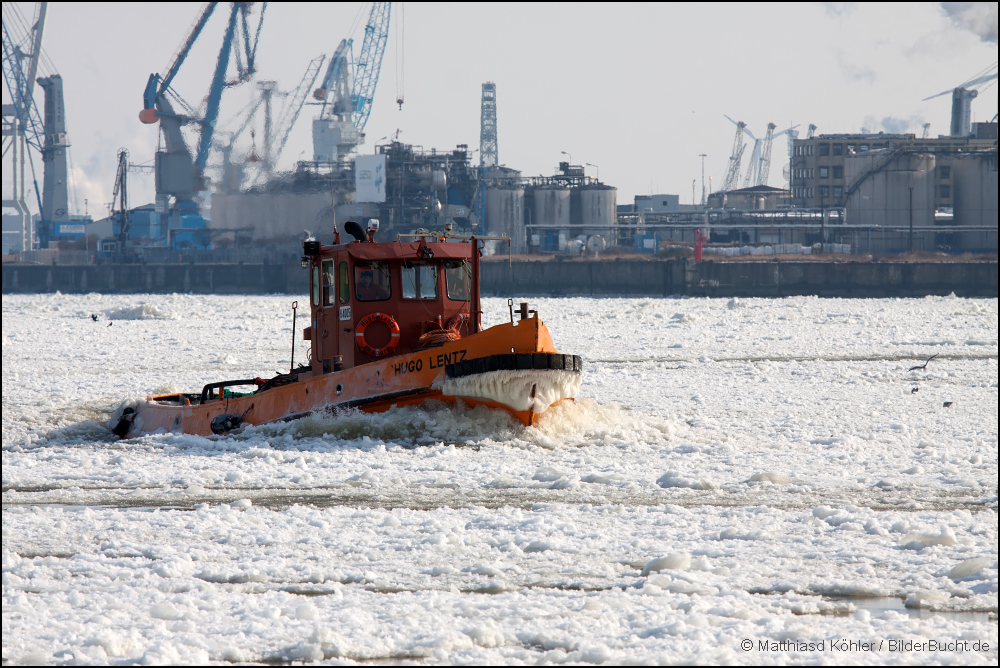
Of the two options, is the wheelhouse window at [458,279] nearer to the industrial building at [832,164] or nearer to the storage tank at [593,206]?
the storage tank at [593,206]

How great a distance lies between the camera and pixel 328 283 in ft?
42.1

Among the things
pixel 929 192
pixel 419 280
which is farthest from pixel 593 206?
pixel 419 280

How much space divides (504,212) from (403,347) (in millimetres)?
74827

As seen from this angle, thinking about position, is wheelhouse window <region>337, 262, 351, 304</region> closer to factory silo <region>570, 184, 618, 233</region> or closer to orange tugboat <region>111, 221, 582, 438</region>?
orange tugboat <region>111, 221, 582, 438</region>

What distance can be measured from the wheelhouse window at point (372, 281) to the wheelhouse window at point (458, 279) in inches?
29.7

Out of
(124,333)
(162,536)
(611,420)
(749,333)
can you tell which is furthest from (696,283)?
(162,536)

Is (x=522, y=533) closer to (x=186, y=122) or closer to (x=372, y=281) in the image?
(x=372, y=281)

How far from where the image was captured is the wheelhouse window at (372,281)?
12.3 meters

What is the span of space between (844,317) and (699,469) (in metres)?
28.7

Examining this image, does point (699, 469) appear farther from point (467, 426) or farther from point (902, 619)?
point (902, 619)

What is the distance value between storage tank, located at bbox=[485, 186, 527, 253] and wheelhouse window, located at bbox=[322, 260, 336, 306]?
73537 millimetres

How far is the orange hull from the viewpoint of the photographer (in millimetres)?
Result: 11195

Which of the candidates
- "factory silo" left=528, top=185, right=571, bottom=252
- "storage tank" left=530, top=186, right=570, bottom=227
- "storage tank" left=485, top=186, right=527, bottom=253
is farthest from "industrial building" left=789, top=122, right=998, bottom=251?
"storage tank" left=485, top=186, right=527, bottom=253

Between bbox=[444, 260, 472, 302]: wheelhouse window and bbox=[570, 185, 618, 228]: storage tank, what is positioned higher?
bbox=[570, 185, 618, 228]: storage tank
